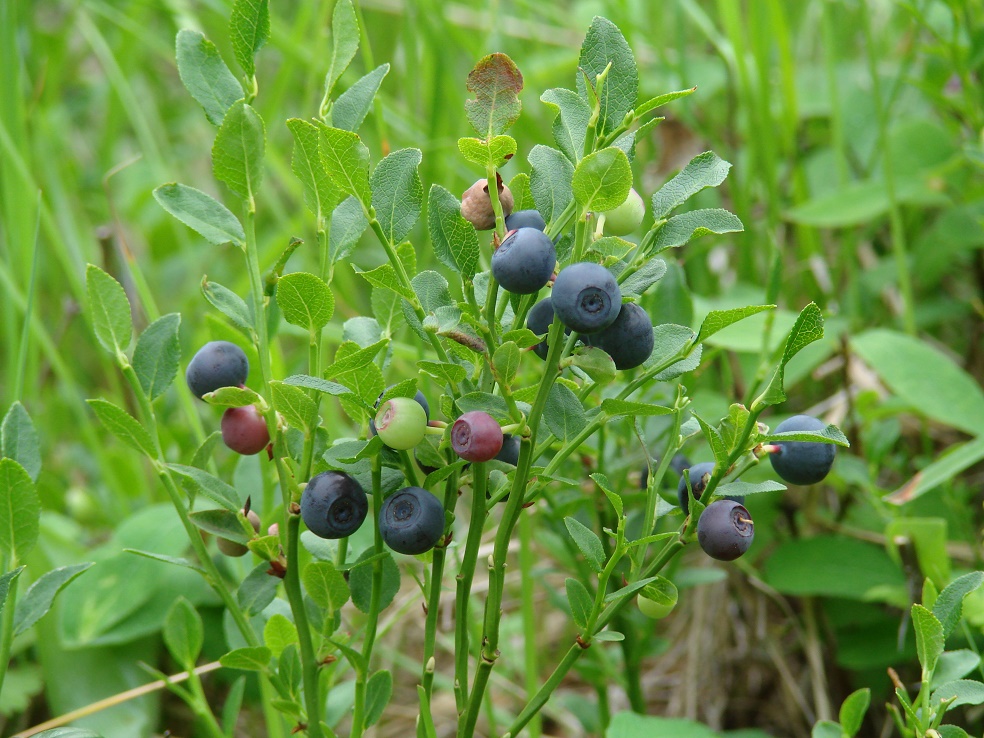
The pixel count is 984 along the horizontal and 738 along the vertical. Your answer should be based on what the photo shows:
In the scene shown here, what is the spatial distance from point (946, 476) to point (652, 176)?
1.14 metres

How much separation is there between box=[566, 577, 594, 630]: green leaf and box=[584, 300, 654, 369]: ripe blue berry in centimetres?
20

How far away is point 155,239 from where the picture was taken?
9.22 feet

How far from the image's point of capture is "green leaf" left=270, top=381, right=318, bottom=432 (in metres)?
0.68

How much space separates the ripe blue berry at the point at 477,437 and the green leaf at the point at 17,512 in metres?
0.41

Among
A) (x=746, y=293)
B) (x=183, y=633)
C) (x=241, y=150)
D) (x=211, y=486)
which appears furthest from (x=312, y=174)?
(x=746, y=293)

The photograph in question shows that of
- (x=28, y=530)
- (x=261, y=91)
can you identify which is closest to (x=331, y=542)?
(x=28, y=530)

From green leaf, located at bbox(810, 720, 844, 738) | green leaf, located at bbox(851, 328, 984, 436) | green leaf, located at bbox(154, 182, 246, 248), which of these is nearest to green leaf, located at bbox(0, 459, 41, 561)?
green leaf, located at bbox(154, 182, 246, 248)

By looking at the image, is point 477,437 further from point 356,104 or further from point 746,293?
point 746,293

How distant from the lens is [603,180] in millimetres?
620

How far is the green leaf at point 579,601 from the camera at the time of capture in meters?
0.76

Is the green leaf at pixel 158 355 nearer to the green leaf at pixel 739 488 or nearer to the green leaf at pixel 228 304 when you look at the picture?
the green leaf at pixel 228 304

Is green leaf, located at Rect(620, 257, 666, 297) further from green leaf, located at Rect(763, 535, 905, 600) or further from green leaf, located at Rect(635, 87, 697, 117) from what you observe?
green leaf, located at Rect(763, 535, 905, 600)

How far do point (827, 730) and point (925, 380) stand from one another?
65cm

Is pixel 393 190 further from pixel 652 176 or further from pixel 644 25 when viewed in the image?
pixel 644 25
